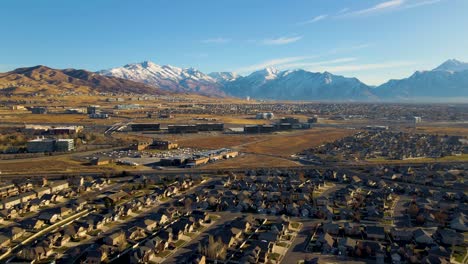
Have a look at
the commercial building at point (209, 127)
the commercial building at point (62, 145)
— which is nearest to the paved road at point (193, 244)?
the commercial building at point (62, 145)

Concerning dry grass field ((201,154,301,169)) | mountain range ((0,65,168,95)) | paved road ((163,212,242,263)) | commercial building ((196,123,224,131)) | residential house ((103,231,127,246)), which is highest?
mountain range ((0,65,168,95))

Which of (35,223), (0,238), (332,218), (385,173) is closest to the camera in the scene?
(0,238)

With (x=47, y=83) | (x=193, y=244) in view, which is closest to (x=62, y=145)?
(x=193, y=244)

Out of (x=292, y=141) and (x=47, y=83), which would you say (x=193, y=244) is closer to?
(x=292, y=141)

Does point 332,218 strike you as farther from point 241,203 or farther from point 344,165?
point 344,165

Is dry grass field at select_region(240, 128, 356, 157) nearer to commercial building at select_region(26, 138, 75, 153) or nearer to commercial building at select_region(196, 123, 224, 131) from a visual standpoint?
commercial building at select_region(196, 123, 224, 131)

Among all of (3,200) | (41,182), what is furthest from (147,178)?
(3,200)

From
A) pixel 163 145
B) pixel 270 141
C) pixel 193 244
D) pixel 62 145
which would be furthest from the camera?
pixel 270 141

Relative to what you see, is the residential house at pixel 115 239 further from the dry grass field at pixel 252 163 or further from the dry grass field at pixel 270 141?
the dry grass field at pixel 270 141

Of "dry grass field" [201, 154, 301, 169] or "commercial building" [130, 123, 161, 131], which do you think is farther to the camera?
"commercial building" [130, 123, 161, 131]

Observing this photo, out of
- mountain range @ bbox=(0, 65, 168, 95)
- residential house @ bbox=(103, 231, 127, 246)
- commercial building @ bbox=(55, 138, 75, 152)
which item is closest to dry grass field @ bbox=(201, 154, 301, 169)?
commercial building @ bbox=(55, 138, 75, 152)

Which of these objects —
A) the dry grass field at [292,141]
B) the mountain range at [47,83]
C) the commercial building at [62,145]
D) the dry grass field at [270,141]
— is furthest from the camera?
the mountain range at [47,83]
